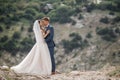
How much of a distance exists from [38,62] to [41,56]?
22cm

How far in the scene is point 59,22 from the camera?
5953 centimetres

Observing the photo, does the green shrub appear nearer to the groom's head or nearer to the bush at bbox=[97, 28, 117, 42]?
the bush at bbox=[97, 28, 117, 42]

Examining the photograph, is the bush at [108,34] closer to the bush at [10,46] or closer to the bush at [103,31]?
the bush at [103,31]

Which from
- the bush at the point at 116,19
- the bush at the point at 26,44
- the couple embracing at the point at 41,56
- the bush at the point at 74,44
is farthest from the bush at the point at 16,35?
the couple embracing at the point at 41,56

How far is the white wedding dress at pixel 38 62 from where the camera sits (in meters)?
12.0

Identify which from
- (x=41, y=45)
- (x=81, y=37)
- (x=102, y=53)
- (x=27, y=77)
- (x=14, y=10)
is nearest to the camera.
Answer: (x=27, y=77)

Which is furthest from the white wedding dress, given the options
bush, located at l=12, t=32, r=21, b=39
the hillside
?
bush, located at l=12, t=32, r=21, b=39

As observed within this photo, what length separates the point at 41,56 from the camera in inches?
481

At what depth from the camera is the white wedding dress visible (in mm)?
12047

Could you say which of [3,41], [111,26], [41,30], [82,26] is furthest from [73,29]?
[41,30]

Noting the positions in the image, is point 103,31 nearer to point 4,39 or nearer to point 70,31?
point 70,31

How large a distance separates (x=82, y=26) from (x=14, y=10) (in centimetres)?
1425

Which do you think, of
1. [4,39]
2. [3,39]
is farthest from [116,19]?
[3,39]

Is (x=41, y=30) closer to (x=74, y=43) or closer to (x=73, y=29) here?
(x=74, y=43)
